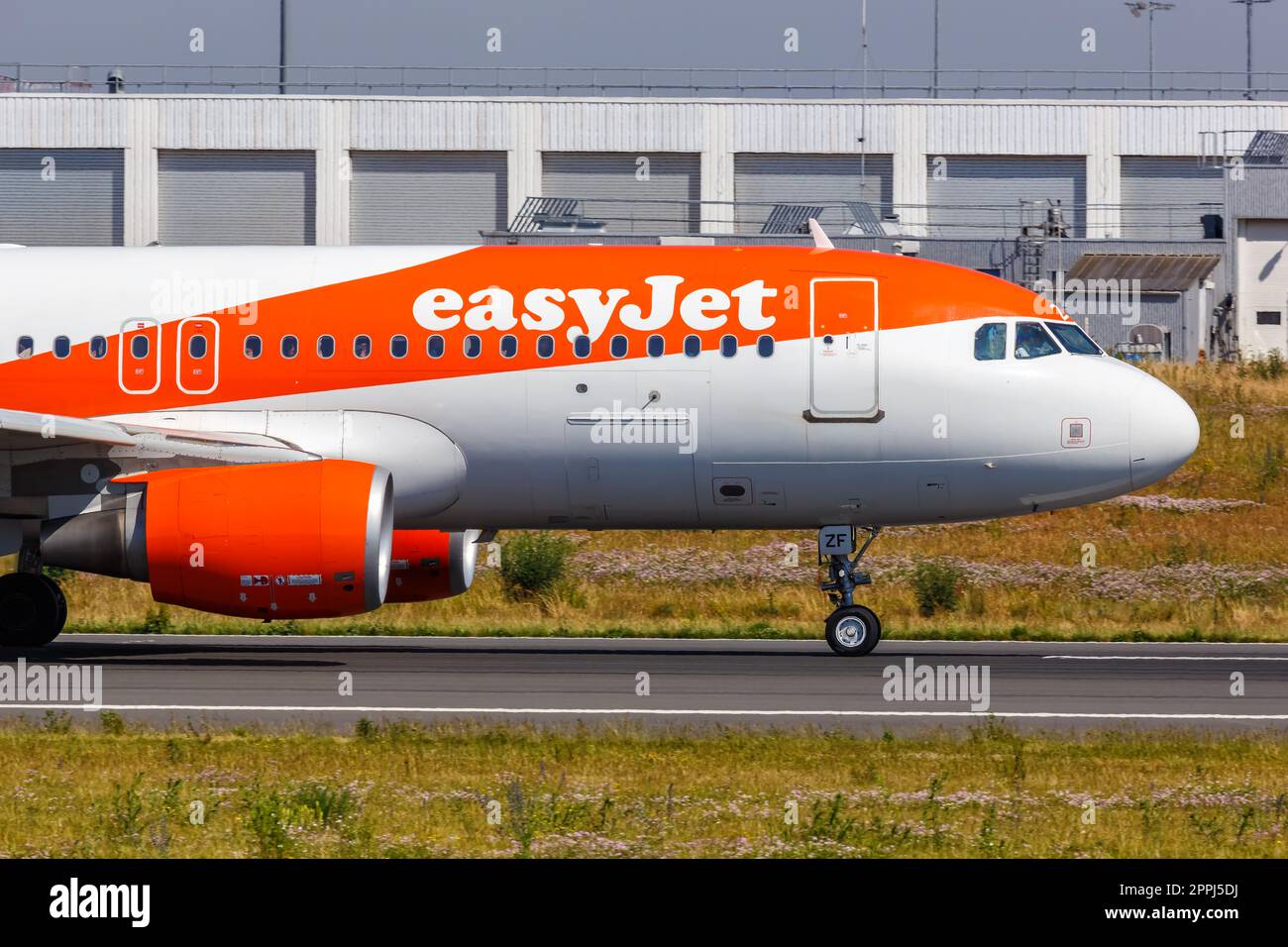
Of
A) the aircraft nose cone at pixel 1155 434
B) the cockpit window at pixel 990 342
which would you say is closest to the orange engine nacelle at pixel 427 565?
the cockpit window at pixel 990 342

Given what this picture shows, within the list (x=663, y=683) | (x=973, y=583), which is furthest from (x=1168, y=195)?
(x=663, y=683)

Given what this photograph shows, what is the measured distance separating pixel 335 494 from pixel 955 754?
7531mm

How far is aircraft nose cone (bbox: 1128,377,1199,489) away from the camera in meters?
21.2

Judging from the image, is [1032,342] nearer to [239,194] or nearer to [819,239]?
[819,239]

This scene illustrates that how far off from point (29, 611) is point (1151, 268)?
154ft

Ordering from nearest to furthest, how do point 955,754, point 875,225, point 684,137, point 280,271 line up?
point 955,754 < point 280,271 < point 875,225 < point 684,137

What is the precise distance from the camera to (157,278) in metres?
22.3

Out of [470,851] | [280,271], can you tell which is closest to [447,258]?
[280,271]

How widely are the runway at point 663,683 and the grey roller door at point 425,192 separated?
1645 inches

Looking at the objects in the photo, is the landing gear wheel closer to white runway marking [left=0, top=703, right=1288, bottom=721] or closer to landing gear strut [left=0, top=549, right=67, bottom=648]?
landing gear strut [left=0, top=549, right=67, bottom=648]

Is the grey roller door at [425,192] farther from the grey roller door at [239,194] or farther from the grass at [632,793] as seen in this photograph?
the grass at [632,793]

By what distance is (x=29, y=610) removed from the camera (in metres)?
22.5

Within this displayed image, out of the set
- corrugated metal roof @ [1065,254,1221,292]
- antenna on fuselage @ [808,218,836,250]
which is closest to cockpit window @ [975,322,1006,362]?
antenna on fuselage @ [808,218,836,250]

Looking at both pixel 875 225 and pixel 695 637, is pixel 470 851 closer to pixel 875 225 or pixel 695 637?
pixel 695 637
